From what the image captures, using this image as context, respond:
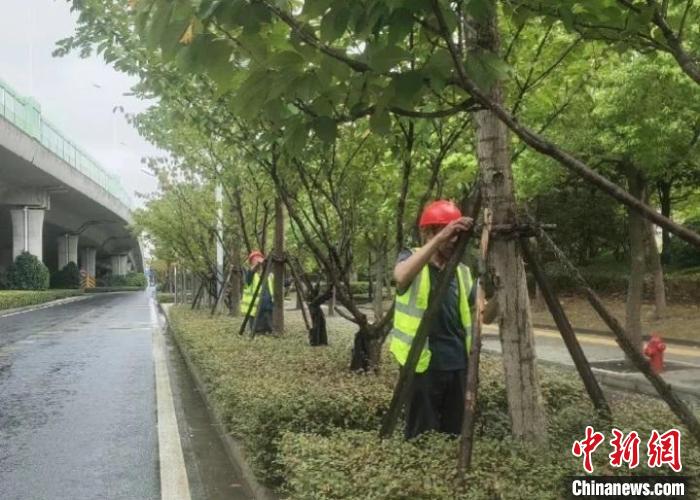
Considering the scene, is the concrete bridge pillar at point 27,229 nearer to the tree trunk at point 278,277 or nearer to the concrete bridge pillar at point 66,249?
the concrete bridge pillar at point 66,249

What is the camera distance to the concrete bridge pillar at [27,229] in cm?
4222

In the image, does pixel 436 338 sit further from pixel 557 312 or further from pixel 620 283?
pixel 620 283

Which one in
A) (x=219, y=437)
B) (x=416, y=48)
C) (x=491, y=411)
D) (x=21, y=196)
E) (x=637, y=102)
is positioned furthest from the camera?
(x=21, y=196)

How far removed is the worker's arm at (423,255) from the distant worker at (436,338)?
33mm

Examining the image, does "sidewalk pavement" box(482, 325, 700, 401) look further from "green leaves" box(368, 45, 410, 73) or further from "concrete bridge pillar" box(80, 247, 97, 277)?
"concrete bridge pillar" box(80, 247, 97, 277)

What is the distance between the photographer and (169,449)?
254 inches

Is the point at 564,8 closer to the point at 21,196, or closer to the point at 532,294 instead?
the point at 532,294

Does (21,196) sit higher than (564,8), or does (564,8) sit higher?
(21,196)

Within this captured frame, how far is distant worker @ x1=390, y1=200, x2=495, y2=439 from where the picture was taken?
4289 mm

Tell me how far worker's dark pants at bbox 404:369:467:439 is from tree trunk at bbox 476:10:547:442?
1.68ft

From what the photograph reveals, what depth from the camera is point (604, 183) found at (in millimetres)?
2861

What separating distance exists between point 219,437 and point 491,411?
9.26ft

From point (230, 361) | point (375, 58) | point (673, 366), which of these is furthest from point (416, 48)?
point (673, 366)

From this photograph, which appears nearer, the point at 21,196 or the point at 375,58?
the point at 375,58
